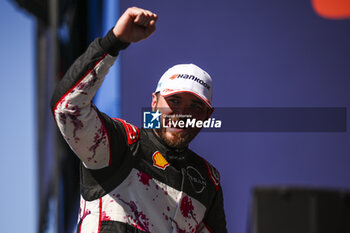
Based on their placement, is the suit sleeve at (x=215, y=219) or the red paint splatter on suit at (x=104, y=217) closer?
the red paint splatter on suit at (x=104, y=217)

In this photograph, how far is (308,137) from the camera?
58.7 inches

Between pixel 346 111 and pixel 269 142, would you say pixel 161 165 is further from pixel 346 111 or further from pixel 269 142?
pixel 346 111

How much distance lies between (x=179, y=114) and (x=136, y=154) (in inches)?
7.4

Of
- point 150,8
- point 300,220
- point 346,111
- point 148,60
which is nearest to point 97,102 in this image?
point 148,60

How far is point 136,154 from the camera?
3.67ft

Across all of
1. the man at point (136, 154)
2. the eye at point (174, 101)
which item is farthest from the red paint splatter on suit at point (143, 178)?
the eye at point (174, 101)

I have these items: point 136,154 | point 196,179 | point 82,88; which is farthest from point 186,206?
point 82,88

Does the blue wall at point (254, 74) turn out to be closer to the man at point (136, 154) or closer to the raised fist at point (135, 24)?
the man at point (136, 154)

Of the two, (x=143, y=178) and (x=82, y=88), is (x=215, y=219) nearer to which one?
(x=143, y=178)

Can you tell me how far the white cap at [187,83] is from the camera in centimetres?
119

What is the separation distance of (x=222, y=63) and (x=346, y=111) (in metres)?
0.53

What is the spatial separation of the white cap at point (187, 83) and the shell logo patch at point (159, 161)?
19 centimetres

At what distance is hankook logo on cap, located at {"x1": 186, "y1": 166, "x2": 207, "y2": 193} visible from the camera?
1.21 m

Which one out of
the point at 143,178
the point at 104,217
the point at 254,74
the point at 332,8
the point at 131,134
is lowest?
the point at 104,217
